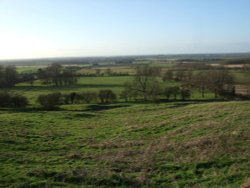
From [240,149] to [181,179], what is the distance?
4.26 metres

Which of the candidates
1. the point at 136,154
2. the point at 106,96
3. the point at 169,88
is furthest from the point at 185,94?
the point at 136,154

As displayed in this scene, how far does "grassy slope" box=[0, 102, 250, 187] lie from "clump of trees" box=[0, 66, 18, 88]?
6226 cm

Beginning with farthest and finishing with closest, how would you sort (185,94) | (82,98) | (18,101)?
1. (185,94)
2. (82,98)
3. (18,101)

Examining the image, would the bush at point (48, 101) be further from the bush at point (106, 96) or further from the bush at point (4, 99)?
the bush at point (106, 96)

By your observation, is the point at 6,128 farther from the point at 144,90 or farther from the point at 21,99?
the point at 144,90

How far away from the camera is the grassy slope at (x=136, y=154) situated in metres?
11.1

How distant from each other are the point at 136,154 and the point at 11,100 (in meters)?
40.2

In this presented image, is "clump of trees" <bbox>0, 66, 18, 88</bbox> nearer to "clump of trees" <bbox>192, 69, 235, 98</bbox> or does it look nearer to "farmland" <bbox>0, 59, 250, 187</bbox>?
"clump of trees" <bbox>192, 69, 235, 98</bbox>

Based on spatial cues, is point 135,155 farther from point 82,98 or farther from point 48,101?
point 82,98

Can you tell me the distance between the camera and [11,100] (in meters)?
49.2

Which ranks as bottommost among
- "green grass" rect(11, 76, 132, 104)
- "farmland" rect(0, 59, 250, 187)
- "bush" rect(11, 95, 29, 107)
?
"green grass" rect(11, 76, 132, 104)

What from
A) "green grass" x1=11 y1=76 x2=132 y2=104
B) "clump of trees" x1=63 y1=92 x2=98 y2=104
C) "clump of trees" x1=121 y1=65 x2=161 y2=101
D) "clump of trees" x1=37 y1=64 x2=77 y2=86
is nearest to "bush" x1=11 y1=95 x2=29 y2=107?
"clump of trees" x1=63 y1=92 x2=98 y2=104

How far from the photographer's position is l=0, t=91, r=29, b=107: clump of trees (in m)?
48.7

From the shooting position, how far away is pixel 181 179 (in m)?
11.1
